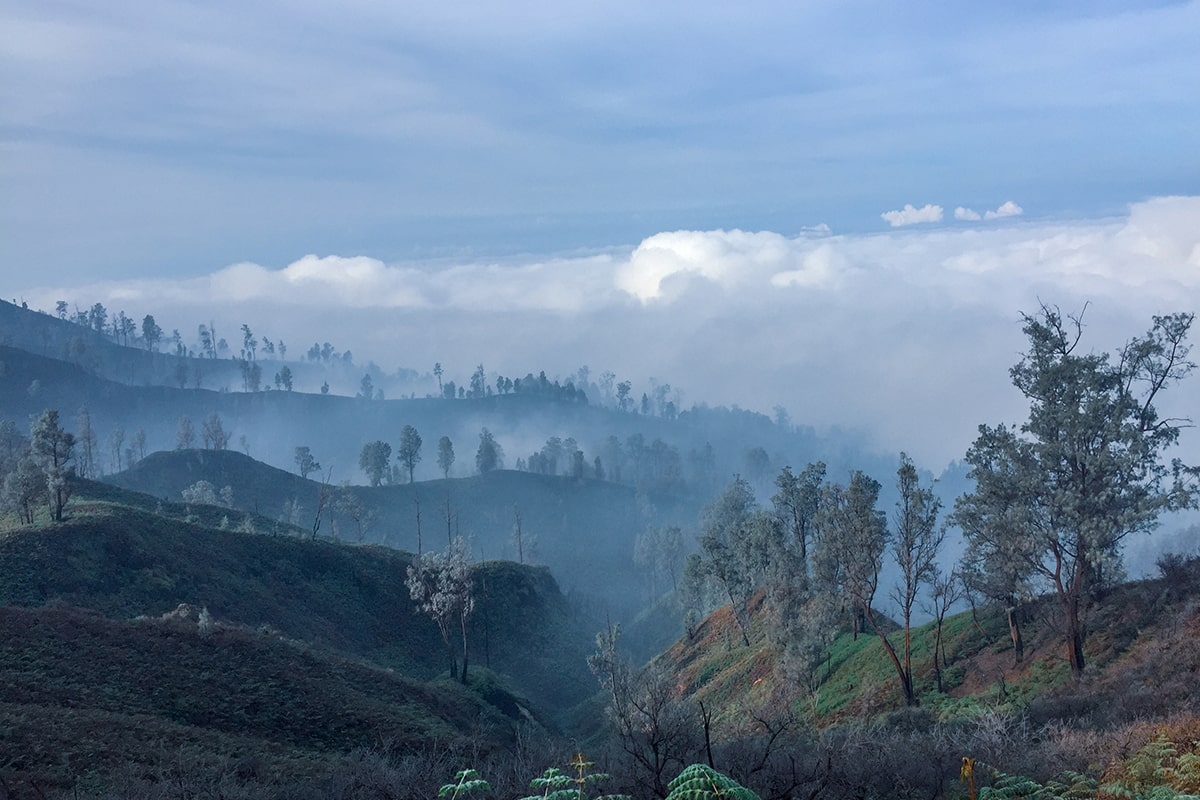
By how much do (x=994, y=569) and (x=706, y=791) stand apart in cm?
3687

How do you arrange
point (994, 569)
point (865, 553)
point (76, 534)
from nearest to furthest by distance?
point (994, 569) → point (865, 553) → point (76, 534)

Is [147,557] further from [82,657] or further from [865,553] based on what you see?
[865,553]

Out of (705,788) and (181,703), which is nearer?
(705,788)

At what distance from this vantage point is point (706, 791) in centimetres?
647

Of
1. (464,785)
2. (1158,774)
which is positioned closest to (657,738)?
(464,785)

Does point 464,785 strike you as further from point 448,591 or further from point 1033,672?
point 448,591

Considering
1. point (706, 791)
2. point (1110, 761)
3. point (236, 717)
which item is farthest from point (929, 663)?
point (706, 791)

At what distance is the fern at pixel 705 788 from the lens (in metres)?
6.23

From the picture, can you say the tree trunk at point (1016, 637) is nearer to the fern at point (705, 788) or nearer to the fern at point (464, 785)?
the fern at point (464, 785)

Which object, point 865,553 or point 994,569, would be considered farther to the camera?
point 865,553

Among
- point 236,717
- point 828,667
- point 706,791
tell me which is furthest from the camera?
point 828,667

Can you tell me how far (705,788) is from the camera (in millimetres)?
6738

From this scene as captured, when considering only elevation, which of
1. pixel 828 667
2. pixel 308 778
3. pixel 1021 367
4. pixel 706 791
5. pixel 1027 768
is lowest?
pixel 828 667

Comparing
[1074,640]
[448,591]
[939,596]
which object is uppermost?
[939,596]
